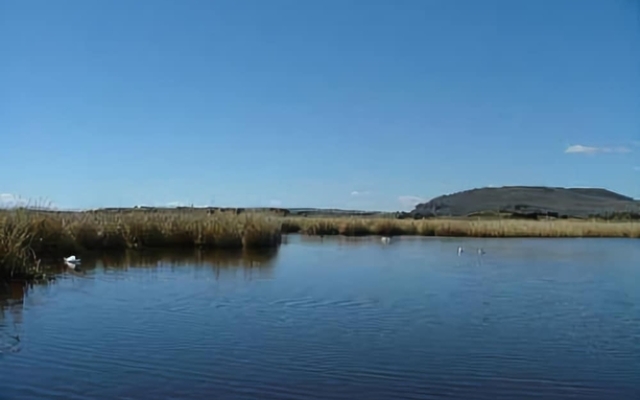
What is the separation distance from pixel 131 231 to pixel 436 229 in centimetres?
2108

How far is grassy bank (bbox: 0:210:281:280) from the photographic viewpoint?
15.9m

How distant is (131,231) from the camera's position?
19.7 metres

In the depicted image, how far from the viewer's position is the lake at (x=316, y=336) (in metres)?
6.04

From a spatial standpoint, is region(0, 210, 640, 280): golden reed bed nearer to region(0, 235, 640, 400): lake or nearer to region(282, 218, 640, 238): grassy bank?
region(0, 235, 640, 400): lake

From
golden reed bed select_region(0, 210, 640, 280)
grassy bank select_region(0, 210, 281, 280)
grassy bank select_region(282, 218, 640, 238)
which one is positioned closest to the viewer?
golden reed bed select_region(0, 210, 640, 280)

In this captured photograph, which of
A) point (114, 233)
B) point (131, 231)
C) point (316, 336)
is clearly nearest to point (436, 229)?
point (131, 231)

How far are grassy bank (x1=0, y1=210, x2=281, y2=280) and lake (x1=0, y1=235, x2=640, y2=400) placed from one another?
1912 mm

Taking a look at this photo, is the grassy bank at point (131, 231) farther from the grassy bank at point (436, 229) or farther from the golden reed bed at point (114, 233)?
the grassy bank at point (436, 229)

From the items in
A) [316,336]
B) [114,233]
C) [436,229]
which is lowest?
[316,336]

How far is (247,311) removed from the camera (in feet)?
31.4

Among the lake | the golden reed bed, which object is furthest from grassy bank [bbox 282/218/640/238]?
the lake

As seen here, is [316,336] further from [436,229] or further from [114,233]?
[436,229]

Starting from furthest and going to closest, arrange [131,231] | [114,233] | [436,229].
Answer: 1. [436,229]
2. [131,231]
3. [114,233]

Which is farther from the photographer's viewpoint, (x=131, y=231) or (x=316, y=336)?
(x=131, y=231)
